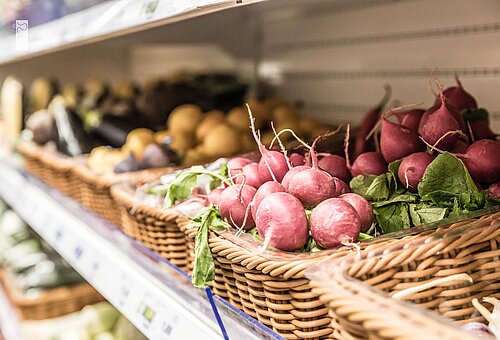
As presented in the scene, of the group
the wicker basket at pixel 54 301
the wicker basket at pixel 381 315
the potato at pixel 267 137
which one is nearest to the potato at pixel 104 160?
the potato at pixel 267 137

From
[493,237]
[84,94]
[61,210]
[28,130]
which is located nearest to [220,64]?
[84,94]

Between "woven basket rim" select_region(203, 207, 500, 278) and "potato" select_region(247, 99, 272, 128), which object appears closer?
"woven basket rim" select_region(203, 207, 500, 278)

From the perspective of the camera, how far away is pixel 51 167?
1883 mm

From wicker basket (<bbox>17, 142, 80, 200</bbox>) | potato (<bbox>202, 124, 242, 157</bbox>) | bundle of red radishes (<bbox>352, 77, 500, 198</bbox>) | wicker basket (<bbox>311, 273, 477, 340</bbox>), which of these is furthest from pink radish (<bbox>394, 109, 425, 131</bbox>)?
wicker basket (<bbox>17, 142, 80, 200</bbox>)

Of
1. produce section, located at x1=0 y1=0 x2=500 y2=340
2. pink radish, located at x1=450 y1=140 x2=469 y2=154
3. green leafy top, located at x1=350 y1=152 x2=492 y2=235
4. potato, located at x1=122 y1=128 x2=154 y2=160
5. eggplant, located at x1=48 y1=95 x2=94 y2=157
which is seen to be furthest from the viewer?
eggplant, located at x1=48 y1=95 x2=94 y2=157

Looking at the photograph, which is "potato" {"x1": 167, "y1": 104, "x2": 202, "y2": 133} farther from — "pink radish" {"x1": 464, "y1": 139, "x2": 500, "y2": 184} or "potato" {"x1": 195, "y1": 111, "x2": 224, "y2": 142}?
"pink radish" {"x1": 464, "y1": 139, "x2": 500, "y2": 184}

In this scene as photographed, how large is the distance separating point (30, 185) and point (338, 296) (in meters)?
1.56

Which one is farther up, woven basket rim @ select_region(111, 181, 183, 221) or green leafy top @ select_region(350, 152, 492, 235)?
green leafy top @ select_region(350, 152, 492, 235)

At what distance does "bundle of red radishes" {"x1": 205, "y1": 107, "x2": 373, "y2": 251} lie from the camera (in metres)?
0.78

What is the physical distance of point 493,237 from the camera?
72 cm

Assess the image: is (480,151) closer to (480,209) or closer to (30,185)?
(480,209)

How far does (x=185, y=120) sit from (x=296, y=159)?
33.9 inches

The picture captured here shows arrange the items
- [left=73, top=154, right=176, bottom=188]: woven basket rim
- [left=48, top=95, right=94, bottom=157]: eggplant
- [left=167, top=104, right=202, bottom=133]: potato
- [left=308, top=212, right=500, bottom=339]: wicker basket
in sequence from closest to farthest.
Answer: [left=308, top=212, right=500, bottom=339]: wicker basket < [left=73, top=154, right=176, bottom=188]: woven basket rim < [left=167, top=104, right=202, bottom=133]: potato < [left=48, top=95, right=94, bottom=157]: eggplant

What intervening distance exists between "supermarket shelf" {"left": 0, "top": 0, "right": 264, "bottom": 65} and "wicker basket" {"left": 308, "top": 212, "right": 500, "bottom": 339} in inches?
13.6
